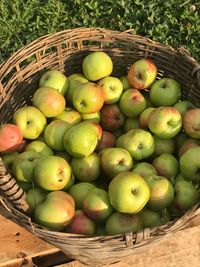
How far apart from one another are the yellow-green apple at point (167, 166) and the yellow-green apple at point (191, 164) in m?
0.06

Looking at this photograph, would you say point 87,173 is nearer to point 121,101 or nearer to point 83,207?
point 83,207

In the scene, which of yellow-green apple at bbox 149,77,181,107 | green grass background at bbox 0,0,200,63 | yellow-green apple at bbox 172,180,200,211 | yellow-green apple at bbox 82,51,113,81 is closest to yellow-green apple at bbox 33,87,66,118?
yellow-green apple at bbox 82,51,113,81

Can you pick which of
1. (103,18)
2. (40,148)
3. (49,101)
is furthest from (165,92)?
(103,18)

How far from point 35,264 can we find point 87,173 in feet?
1.45

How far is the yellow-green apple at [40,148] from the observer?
77.0 inches

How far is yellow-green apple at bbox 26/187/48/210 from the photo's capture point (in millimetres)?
1751

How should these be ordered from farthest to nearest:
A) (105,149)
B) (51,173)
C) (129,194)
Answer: (105,149)
(51,173)
(129,194)

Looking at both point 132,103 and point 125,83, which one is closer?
point 132,103

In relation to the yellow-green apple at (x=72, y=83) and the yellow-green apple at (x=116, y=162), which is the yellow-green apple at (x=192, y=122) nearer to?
the yellow-green apple at (x=116, y=162)

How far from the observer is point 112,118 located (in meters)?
2.17

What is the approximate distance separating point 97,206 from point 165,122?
531mm

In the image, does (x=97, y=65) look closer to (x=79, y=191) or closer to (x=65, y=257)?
(x=79, y=191)

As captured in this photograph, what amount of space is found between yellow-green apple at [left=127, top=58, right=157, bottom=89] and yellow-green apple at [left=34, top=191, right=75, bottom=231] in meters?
0.80

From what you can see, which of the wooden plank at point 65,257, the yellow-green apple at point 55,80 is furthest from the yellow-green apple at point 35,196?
the yellow-green apple at point 55,80
